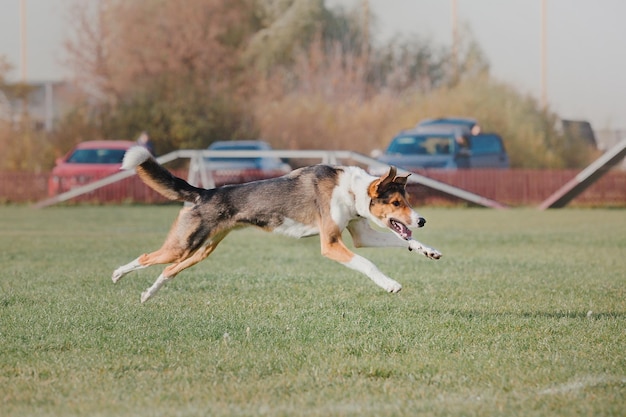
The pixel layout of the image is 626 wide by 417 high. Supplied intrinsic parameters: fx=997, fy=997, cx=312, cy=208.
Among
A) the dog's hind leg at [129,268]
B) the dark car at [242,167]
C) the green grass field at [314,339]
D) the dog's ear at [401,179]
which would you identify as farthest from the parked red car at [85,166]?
the dog's ear at [401,179]

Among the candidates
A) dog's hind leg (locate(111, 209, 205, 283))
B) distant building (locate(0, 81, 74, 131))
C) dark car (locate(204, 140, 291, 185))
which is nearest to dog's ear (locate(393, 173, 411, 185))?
dog's hind leg (locate(111, 209, 205, 283))

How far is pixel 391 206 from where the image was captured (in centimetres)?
838

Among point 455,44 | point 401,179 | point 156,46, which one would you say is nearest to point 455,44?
point 455,44

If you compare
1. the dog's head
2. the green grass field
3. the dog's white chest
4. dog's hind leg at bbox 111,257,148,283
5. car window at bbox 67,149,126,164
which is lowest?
the green grass field

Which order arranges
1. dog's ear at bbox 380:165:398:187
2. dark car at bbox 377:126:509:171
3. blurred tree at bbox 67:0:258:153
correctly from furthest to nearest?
blurred tree at bbox 67:0:258:153 → dark car at bbox 377:126:509:171 → dog's ear at bbox 380:165:398:187

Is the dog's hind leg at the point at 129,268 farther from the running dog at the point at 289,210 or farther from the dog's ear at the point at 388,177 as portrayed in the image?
the dog's ear at the point at 388,177

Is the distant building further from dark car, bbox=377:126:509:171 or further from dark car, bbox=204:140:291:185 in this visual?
dark car, bbox=377:126:509:171

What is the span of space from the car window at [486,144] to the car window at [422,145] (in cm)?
138

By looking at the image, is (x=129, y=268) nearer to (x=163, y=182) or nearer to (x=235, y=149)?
(x=163, y=182)

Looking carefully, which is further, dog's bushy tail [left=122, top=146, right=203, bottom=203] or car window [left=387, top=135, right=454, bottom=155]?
car window [left=387, top=135, right=454, bottom=155]

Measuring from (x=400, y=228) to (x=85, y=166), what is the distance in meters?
23.9

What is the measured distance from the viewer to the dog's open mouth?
331 inches

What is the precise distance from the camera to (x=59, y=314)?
820 centimetres

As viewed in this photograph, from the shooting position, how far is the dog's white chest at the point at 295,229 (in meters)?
8.73
